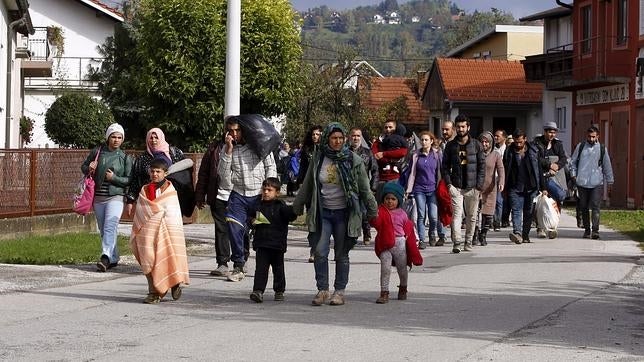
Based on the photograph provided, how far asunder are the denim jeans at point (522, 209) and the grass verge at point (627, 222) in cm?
182

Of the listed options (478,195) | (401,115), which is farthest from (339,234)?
(401,115)

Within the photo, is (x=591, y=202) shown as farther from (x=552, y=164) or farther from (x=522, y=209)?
(x=522, y=209)

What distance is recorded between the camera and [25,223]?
63.3 ft

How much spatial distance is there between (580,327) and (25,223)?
433 inches

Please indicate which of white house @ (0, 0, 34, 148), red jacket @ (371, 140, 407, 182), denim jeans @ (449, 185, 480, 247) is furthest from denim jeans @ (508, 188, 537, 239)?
white house @ (0, 0, 34, 148)

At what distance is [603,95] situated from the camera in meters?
38.0

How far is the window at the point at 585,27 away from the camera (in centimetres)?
3881

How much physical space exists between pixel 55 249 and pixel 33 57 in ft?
88.5

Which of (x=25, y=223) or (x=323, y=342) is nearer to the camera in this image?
(x=323, y=342)

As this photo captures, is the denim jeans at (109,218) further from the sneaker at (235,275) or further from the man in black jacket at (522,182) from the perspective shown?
the man in black jacket at (522,182)

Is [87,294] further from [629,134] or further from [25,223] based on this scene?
[629,134]

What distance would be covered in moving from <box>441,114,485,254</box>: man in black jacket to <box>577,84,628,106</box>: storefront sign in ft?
61.5

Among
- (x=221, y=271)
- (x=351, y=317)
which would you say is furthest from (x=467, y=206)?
(x=351, y=317)

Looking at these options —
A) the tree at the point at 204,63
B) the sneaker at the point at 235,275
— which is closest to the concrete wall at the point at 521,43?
the tree at the point at 204,63
